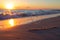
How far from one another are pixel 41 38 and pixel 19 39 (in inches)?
59.6

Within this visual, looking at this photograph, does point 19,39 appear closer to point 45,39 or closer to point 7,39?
point 7,39

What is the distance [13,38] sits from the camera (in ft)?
39.7

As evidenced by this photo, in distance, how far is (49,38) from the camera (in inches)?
475

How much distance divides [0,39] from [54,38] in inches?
142

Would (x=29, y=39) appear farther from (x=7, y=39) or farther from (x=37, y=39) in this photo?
(x=7, y=39)

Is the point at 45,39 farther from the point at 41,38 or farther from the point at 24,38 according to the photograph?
the point at 24,38

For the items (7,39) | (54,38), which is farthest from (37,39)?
(7,39)

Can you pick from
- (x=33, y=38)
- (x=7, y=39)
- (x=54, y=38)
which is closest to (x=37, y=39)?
(x=33, y=38)

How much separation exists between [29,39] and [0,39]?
1.93 metres

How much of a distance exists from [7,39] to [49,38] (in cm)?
279

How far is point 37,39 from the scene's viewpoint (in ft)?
38.6

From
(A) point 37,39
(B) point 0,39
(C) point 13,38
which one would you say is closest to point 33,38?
(A) point 37,39

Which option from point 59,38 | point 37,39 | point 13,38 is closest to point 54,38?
point 59,38

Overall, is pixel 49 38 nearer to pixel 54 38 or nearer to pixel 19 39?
pixel 54 38
